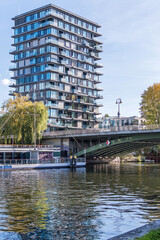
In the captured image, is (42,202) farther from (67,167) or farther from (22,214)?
(67,167)

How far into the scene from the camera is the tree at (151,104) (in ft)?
322

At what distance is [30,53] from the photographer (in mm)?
114625

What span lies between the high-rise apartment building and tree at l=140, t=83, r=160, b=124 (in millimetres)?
23902

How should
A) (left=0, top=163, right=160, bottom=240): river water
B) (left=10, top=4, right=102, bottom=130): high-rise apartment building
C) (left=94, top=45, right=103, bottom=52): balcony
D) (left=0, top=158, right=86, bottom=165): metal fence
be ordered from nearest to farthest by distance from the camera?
1. (left=0, top=163, right=160, bottom=240): river water
2. (left=0, top=158, right=86, bottom=165): metal fence
3. (left=10, top=4, right=102, bottom=130): high-rise apartment building
4. (left=94, top=45, right=103, bottom=52): balcony

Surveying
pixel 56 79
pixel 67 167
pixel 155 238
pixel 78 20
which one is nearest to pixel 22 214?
pixel 155 238

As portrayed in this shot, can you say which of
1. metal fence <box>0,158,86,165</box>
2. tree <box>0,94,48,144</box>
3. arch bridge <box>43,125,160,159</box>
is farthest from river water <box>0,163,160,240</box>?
tree <box>0,94,48,144</box>

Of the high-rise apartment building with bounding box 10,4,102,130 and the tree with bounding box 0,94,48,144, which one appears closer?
the tree with bounding box 0,94,48,144

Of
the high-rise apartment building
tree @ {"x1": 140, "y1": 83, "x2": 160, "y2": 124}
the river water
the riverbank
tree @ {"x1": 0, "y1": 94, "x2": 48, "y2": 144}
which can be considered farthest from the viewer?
the high-rise apartment building

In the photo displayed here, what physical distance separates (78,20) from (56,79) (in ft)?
88.6

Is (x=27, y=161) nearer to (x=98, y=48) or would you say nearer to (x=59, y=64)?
(x=59, y=64)

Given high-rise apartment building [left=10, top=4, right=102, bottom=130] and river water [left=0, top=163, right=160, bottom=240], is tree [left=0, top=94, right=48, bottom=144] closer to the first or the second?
high-rise apartment building [left=10, top=4, right=102, bottom=130]

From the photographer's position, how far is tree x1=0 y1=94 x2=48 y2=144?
76.8 m

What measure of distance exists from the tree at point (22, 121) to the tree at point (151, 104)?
34.6 metres

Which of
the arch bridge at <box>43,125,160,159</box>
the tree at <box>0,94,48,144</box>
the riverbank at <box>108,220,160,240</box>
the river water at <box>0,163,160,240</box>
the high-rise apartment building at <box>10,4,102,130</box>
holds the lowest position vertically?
the river water at <box>0,163,160,240</box>
